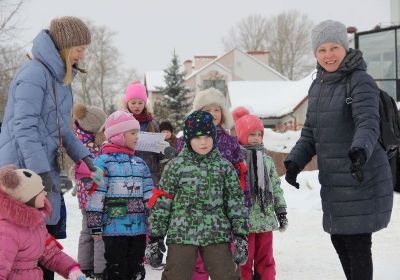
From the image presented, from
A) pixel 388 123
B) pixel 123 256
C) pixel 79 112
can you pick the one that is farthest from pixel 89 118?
pixel 388 123

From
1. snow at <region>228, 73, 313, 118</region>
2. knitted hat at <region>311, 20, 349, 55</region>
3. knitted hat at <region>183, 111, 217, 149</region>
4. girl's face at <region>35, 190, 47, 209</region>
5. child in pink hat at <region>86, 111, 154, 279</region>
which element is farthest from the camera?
snow at <region>228, 73, 313, 118</region>

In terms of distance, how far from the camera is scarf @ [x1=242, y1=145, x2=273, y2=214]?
206 inches

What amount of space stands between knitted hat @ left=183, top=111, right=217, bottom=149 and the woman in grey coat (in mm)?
682

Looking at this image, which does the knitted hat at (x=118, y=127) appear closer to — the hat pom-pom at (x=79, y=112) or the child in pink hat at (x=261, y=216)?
the child in pink hat at (x=261, y=216)

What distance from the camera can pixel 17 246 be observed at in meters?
3.60

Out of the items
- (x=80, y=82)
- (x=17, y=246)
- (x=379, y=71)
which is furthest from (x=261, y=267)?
(x=80, y=82)

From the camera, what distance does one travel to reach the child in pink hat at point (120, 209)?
15.2 ft

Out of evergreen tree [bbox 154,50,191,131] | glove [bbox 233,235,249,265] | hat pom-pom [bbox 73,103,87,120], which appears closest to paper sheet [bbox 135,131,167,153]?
hat pom-pom [bbox 73,103,87,120]

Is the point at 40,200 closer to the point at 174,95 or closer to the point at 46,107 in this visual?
the point at 46,107

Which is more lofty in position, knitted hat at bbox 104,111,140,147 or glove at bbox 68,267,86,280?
knitted hat at bbox 104,111,140,147

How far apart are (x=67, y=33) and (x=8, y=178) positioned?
1.03 m

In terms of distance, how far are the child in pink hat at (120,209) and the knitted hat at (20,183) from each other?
3.00 ft

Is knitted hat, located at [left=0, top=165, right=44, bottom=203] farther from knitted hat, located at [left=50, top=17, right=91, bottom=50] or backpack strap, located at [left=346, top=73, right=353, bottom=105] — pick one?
backpack strap, located at [left=346, top=73, right=353, bottom=105]

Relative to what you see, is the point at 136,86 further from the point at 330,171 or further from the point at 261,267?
the point at 330,171
